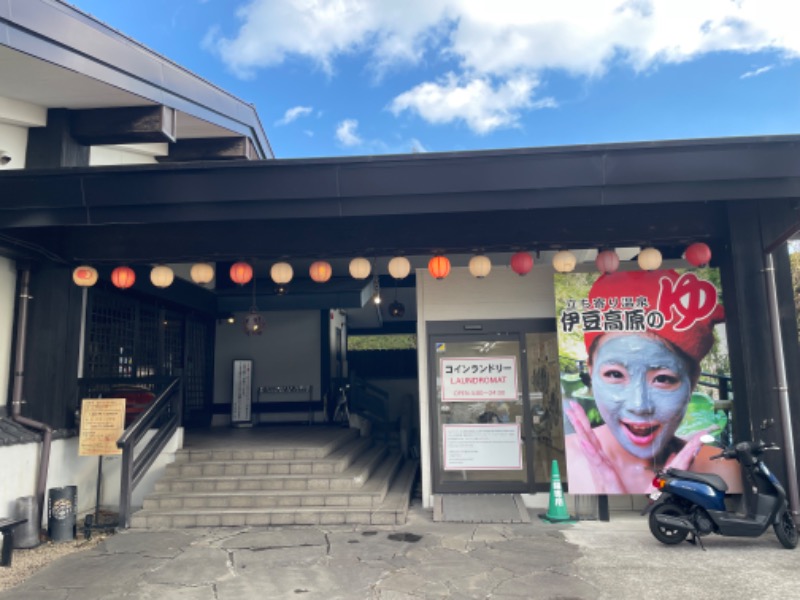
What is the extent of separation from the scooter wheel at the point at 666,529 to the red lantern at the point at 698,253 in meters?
3.05

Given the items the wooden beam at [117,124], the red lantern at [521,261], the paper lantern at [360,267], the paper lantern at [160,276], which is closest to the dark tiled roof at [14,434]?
the paper lantern at [160,276]

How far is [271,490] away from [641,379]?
17.3 feet

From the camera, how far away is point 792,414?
6738mm

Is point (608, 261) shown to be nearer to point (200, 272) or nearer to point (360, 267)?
point (360, 267)

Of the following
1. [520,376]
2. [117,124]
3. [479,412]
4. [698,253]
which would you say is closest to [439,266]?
[520,376]

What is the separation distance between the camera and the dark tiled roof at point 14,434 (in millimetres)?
6660

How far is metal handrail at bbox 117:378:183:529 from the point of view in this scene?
23.7ft

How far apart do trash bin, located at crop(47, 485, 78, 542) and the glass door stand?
4.73 m

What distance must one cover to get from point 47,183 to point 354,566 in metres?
5.65

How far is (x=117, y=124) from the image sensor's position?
8.03m

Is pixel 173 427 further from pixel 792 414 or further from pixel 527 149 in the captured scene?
pixel 792 414

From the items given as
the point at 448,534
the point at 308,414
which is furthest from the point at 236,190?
the point at 308,414

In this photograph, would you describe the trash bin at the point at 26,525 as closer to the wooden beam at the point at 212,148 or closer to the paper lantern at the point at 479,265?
the paper lantern at the point at 479,265

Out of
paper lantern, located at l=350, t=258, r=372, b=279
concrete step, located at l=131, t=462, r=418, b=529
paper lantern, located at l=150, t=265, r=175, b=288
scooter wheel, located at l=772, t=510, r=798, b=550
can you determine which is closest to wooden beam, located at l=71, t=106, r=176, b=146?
paper lantern, located at l=150, t=265, r=175, b=288
